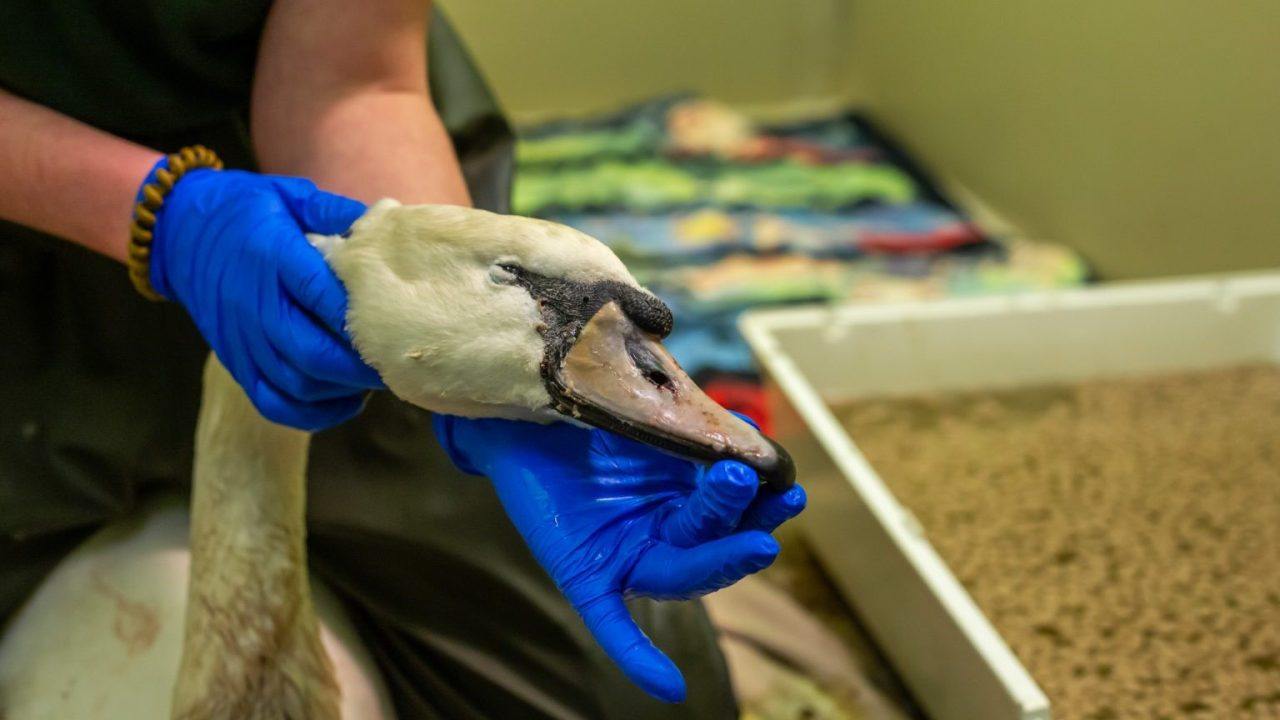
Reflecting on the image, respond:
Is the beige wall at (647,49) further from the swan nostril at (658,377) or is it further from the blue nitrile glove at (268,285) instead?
the swan nostril at (658,377)

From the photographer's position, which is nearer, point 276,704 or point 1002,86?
point 276,704

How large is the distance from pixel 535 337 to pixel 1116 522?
3.47ft

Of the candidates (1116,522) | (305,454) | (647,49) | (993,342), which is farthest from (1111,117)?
(305,454)

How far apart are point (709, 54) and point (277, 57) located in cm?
284

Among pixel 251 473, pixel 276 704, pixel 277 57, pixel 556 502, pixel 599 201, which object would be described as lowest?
pixel 599 201

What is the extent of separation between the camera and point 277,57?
0.99 meters

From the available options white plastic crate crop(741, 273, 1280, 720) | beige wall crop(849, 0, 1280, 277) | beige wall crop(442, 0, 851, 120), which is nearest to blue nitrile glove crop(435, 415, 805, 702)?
white plastic crate crop(741, 273, 1280, 720)

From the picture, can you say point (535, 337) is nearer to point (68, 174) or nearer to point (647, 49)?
point (68, 174)

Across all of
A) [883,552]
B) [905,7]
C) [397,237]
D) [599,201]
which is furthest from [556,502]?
[905,7]

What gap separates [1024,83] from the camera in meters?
2.73

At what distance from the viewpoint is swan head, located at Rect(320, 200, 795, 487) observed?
602 millimetres

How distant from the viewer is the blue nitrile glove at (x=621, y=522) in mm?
633

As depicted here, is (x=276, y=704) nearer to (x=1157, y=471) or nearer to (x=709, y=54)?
(x=1157, y=471)

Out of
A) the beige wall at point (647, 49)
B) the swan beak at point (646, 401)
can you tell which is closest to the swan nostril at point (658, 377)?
the swan beak at point (646, 401)
